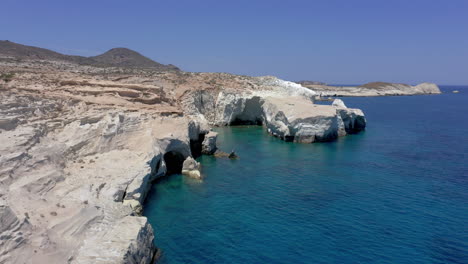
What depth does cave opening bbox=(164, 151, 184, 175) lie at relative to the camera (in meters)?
27.8

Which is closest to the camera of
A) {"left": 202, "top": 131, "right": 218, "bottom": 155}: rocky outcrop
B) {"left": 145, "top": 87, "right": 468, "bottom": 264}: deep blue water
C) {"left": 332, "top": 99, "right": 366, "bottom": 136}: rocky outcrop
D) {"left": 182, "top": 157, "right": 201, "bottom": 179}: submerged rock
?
{"left": 145, "top": 87, "right": 468, "bottom": 264}: deep blue water

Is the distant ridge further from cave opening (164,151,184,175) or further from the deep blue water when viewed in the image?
the deep blue water

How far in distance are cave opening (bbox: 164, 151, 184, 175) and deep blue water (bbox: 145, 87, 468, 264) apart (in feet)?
7.11

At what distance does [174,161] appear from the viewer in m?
28.4

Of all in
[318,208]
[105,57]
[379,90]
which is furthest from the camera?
[379,90]

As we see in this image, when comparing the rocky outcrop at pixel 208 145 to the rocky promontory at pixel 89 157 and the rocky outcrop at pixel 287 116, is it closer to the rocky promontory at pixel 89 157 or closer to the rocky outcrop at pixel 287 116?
the rocky promontory at pixel 89 157

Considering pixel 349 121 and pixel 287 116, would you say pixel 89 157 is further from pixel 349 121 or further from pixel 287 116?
pixel 349 121

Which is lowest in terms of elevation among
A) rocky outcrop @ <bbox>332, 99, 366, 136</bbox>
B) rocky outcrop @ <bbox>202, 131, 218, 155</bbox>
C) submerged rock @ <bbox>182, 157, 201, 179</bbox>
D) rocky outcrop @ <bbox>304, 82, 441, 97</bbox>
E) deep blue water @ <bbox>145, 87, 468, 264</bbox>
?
deep blue water @ <bbox>145, 87, 468, 264</bbox>

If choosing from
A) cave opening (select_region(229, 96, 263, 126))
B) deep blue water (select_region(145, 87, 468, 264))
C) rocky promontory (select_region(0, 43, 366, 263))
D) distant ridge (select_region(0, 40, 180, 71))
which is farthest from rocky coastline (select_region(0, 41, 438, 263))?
distant ridge (select_region(0, 40, 180, 71))

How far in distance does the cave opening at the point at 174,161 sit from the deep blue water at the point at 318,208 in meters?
2.17

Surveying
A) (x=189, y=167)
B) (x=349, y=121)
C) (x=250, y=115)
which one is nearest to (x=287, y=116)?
(x=349, y=121)

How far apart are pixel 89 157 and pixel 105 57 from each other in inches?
4195

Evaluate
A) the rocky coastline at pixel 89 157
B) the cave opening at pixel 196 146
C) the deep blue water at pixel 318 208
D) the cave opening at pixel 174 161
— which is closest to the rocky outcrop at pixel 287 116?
the rocky coastline at pixel 89 157

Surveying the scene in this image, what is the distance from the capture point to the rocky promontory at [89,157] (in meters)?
12.2
